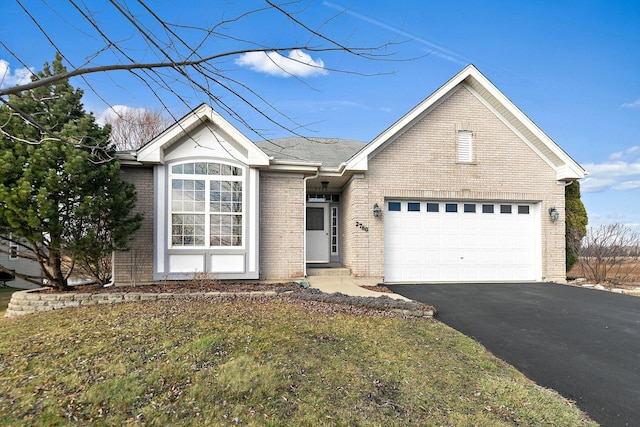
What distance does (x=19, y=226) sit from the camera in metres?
6.48

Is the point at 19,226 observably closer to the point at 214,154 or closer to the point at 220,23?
the point at 214,154

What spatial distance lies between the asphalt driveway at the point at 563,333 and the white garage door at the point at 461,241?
83 centimetres

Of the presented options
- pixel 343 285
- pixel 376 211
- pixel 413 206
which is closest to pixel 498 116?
pixel 413 206

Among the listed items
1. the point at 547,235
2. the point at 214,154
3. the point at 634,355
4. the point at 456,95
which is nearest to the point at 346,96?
the point at 214,154

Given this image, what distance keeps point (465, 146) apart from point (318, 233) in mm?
5892

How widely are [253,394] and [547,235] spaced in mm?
11004

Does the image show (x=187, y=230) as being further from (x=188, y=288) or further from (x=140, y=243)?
(x=188, y=288)

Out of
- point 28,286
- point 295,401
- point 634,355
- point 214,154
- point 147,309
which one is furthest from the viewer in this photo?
point 28,286

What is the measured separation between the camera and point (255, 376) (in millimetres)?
3469

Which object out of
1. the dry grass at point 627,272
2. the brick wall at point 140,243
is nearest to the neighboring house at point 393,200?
the brick wall at point 140,243

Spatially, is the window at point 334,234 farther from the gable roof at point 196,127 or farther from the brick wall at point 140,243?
the brick wall at point 140,243

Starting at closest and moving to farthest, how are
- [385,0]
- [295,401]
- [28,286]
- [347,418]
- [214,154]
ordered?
1. [347,418]
2. [295,401]
3. [385,0]
4. [214,154]
5. [28,286]

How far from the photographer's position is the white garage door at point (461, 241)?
1008cm

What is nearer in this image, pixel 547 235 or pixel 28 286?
pixel 547 235
